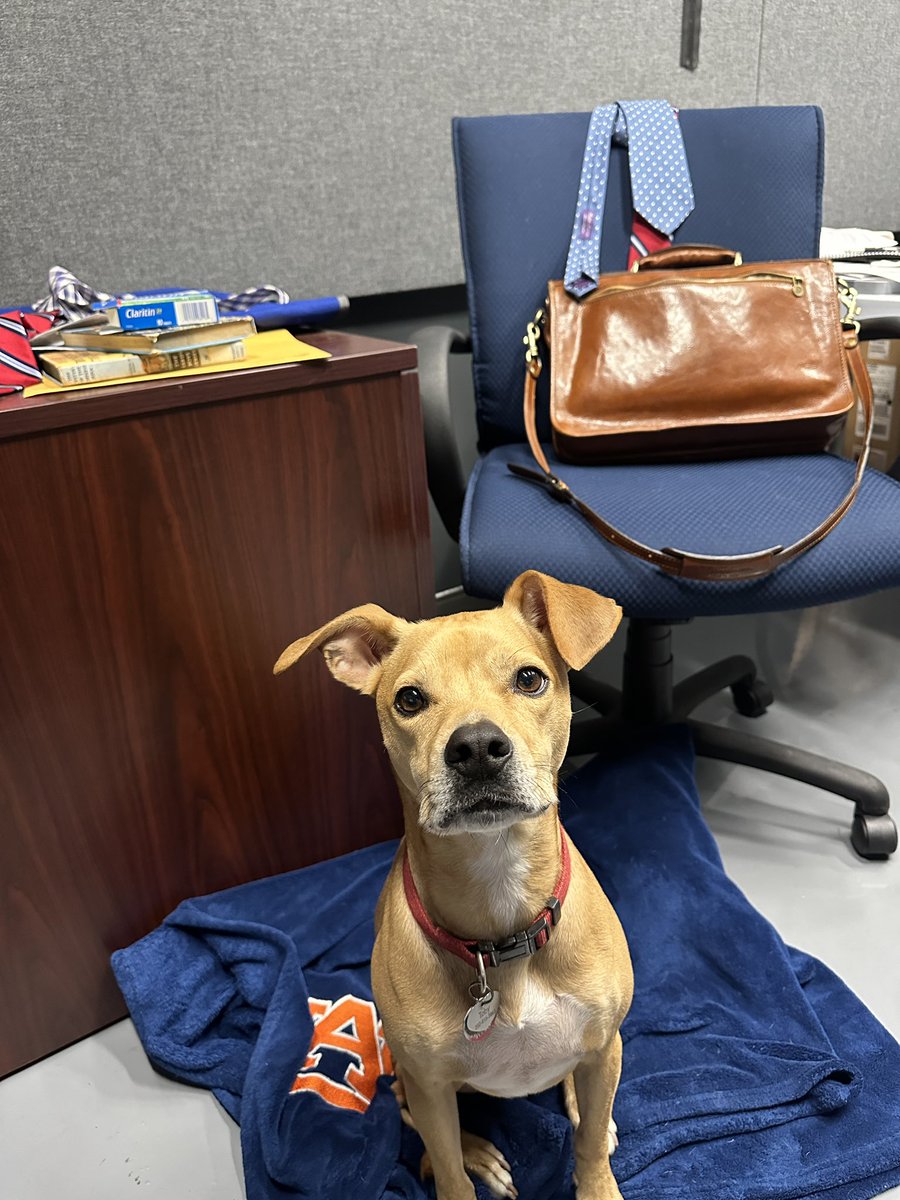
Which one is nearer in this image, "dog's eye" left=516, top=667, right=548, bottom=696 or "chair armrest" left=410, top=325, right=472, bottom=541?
"dog's eye" left=516, top=667, right=548, bottom=696

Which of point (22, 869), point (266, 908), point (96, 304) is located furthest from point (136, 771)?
point (96, 304)

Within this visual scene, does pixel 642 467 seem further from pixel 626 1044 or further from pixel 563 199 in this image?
pixel 626 1044

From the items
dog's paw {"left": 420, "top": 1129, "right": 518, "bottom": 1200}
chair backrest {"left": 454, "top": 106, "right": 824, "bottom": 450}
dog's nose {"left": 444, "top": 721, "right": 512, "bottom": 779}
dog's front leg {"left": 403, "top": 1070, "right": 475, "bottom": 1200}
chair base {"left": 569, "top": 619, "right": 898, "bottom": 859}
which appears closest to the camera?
dog's nose {"left": 444, "top": 721, "right": 512, "bottom": 779}

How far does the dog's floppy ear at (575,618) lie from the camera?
742 millimetres

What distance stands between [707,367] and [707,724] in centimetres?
59

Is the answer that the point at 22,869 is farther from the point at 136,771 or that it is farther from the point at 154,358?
the point at 154,358

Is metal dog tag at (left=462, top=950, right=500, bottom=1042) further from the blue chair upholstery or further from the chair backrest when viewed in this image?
the chair backrest

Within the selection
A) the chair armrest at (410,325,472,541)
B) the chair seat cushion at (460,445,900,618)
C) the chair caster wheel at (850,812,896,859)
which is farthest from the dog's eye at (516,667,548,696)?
the chair caster wheel at (850,812,896,859)

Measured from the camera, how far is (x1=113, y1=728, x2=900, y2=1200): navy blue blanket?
89cm

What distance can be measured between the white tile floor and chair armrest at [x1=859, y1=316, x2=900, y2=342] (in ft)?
2.29

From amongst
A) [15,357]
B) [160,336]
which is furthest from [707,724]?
[15,357]

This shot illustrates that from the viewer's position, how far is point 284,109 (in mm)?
1414

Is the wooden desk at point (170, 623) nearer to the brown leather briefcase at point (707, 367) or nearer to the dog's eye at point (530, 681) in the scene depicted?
the brown leather briefcase at point (707, 367)

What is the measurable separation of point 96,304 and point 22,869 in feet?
2.36
